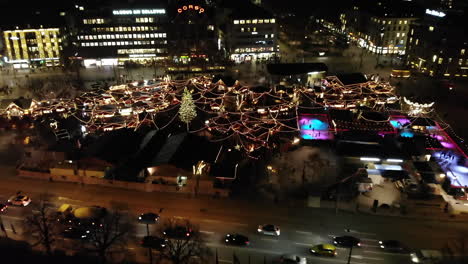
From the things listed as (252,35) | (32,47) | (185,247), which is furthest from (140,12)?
(185,247)

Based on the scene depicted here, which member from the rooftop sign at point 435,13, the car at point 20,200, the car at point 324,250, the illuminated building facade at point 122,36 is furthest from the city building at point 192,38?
the car at point 324,250

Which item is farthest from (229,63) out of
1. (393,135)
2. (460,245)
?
(460,245)

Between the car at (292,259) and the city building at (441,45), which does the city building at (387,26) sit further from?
the car at (292,259)

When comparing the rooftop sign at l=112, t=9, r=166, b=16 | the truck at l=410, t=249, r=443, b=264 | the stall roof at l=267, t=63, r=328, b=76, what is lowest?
the truck at l=410, t=249, r=443, b=264

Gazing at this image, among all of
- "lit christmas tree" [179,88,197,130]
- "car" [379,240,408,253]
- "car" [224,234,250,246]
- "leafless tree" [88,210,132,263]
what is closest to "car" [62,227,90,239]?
"leafless tree" [88,210,132,263]

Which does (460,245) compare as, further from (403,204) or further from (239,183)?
(239,183)

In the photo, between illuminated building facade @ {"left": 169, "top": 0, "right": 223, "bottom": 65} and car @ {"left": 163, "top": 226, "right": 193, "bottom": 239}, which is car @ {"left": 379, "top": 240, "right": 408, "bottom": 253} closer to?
car @ {"left": 163, "top": 226, "right": 193, "bottom": 239}

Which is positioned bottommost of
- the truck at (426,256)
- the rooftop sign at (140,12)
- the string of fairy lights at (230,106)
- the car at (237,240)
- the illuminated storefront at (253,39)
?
the car at (237,240)
